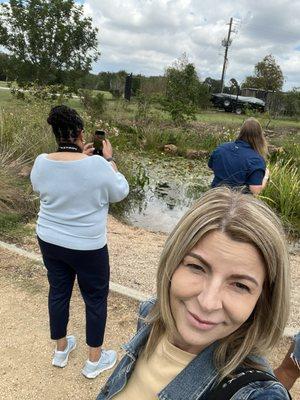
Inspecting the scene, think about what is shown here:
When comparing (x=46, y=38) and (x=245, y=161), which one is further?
(x=46, y=38)

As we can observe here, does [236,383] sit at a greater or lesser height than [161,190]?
greater

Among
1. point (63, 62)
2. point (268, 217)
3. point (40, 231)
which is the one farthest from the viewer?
point (63, 62)

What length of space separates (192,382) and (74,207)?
4.68 feet

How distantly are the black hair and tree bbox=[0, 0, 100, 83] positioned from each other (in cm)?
1765

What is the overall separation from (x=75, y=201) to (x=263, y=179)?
2194 mm

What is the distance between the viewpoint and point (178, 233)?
3.61 ft

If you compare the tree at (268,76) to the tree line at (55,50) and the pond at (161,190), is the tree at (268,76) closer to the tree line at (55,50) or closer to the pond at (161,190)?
the tree line at (55,50)

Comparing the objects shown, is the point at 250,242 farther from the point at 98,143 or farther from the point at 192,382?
the point at 98,143

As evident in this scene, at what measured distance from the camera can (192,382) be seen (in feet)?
3.40

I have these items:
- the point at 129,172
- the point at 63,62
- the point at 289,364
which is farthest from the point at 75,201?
the point at 63,62

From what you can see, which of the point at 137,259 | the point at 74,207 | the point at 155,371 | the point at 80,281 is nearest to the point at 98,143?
the point at 74,207

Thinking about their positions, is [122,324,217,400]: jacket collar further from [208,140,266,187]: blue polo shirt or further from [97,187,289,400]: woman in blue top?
[208,140,266,187]: blue polo shirt

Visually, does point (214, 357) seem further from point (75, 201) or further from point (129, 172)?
point (129, 172)

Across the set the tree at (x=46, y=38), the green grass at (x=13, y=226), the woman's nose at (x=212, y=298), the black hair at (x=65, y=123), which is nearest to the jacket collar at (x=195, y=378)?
the woman's nose at (x=212, y=298)
